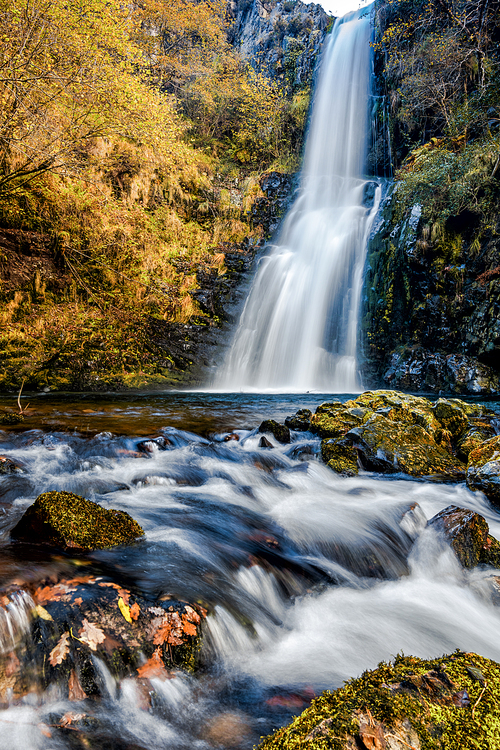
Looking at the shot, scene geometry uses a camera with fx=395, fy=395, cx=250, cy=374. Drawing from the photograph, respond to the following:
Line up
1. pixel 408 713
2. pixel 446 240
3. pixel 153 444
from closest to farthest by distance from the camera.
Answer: pixel 408 713
pixel 153 444
pixel 446 240

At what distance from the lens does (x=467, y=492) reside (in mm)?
4816

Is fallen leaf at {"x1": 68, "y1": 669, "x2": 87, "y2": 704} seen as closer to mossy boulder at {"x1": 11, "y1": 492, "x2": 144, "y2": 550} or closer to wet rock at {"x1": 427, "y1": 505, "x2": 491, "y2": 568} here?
mossy boulder at {"x1": 11, "y1": 492, "x2": 144, "y2": 550}

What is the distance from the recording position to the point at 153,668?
1.90 meters

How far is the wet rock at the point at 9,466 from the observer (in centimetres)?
432

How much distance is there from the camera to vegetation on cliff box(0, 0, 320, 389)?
28.5 feet

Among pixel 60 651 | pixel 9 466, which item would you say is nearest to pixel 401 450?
pixel 60 651

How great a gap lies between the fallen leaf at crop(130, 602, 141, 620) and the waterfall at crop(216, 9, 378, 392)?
35.8 ft

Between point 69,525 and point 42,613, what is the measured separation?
0.84 m

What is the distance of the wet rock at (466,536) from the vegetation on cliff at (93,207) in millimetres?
7582

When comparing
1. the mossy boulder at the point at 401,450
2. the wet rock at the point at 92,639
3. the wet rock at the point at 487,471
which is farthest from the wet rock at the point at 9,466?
the wet rock at the point at 487,471

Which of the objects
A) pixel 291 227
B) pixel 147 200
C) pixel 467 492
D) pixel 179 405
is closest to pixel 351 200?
pixel 291 227

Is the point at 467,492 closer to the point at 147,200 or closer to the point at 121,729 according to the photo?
the point at 121,729

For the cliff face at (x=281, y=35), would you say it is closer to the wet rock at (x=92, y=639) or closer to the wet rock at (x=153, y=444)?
the wet rock at (x=153, y=444)

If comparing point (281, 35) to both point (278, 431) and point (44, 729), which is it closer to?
point (278, 431)
